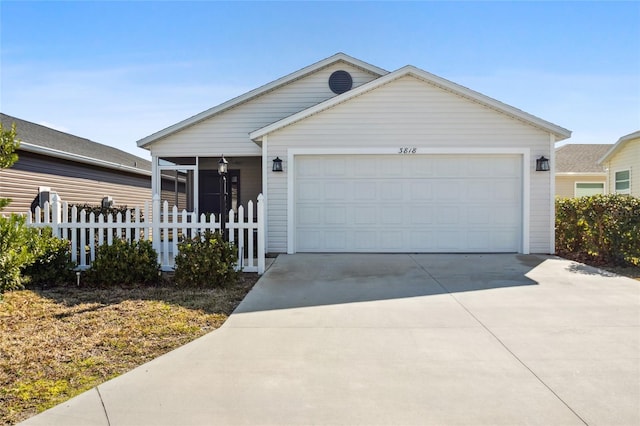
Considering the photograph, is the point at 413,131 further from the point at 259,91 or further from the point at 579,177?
the point at 579,177

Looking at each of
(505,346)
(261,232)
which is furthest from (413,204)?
(505,346)

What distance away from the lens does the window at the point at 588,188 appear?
19869 mm

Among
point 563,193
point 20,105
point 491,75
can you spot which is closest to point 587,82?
point 491,75

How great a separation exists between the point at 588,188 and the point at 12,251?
22.9 metres

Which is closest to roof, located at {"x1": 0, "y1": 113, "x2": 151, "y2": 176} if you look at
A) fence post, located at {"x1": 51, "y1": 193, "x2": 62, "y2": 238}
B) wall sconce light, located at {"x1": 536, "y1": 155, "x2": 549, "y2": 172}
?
fence post, located at {"x1": 51, "y1": 193, "x2": 62, "y2": 238}

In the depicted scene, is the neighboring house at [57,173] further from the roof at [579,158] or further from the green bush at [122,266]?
the roof at [579,158]

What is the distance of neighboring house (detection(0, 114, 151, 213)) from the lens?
11.6m

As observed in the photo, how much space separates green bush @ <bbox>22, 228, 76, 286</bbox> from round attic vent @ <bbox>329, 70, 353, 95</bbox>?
852cm

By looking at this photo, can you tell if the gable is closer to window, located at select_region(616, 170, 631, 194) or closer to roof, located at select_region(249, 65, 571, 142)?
roof, located at select_region(249, 65, 571, 142)

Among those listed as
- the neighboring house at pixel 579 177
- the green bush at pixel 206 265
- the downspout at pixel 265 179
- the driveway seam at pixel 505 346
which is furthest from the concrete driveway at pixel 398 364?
the neighboring house at pixel 579 177

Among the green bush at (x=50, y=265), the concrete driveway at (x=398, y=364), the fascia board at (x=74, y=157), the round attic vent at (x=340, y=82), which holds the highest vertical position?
the round attic vent at (x=340, y=82)

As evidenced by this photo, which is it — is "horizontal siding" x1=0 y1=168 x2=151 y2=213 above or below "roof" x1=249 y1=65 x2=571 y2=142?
below

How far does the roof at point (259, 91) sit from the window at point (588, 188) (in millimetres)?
13729

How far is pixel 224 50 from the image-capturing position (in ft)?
40.6
